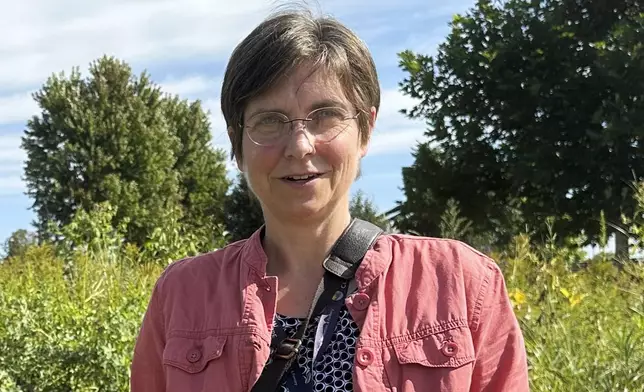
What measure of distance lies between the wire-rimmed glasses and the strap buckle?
0.44 metres

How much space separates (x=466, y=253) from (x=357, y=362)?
35 centimetres

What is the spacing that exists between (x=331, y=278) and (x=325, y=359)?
0.20 metres

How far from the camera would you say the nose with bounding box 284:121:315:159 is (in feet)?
6.63

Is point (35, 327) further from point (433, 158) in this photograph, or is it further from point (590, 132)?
point (433, 158)

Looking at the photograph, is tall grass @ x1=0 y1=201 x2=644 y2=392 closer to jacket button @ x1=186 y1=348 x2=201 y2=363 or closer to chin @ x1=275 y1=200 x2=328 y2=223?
chin @ x1=275 y1=200 x2=328 y2=223

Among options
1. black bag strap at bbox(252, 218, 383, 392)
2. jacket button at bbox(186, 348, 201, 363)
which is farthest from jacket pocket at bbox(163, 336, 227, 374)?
black bag strap at bbox(252, 218, 383, 392)

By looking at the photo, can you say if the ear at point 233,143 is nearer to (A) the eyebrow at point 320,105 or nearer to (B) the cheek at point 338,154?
(A) the eyebrow at point 320,105

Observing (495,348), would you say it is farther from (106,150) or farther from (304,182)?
(106,150)

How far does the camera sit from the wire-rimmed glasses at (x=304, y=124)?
205 cm

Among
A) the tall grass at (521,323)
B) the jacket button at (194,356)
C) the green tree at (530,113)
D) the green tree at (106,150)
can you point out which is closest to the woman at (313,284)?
the jacket button at (194,356)

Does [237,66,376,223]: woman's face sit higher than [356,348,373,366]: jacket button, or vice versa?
[237,66,376,223]: woman's face

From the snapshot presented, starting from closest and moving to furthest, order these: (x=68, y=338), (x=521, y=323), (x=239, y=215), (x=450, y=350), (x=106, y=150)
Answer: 1. (x=450, y=350)
2. (x=521, y=323)
3. (x=68, y=338)
4. (x=106, y=150)
5. (x=239, y=215)

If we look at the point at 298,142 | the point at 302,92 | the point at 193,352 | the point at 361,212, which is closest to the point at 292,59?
the point at 302,92

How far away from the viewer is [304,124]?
204cm
